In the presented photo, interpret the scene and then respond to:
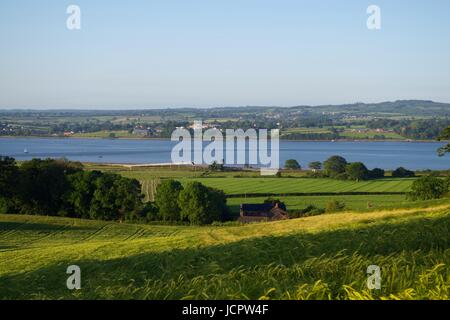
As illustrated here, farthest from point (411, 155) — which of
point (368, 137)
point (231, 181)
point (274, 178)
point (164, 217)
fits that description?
point (164, 217)

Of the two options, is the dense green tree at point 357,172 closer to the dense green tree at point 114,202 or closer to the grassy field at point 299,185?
the grassy field at point 299,185

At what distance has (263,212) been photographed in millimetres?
45938

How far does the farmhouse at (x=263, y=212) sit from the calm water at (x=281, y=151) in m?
36.3

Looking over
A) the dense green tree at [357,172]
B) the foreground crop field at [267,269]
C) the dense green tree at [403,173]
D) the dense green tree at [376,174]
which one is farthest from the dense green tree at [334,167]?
the foreground crop field at [267,269]

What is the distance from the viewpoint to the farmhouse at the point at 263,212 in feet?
146

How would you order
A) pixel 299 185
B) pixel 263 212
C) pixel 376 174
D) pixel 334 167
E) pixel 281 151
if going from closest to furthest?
pixel 263 212
pixel 299 185
pixel 376 174
pixel 334 167
pixel 281 151

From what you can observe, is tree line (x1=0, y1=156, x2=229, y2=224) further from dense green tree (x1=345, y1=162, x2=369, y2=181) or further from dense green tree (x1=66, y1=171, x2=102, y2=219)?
dense green tree (x1=345, y1=162, x2=369, y2=181)

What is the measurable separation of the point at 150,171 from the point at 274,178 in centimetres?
1867

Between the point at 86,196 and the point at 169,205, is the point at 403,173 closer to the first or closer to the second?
the point at 169,205

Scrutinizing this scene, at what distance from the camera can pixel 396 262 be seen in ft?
23.5

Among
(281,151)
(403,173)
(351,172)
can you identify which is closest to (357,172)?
(351,172)

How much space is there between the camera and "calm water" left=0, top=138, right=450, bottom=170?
298 ft

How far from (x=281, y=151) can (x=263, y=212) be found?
65.9 metres
